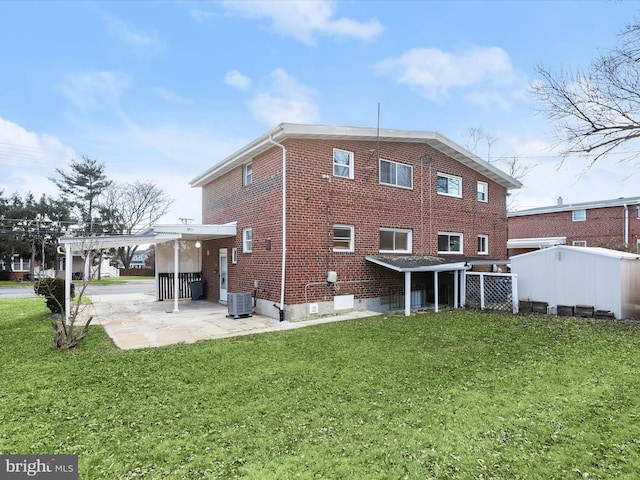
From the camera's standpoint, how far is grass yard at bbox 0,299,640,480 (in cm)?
308

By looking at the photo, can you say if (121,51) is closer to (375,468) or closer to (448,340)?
(448,340)

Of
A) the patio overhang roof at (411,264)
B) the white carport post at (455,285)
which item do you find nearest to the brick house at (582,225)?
the white carport post at (455,285)

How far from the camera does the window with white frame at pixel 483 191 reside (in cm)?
1614

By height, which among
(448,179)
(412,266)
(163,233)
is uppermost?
(448,179)

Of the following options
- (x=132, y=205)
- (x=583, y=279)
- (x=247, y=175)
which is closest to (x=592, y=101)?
(x=583, y=279)

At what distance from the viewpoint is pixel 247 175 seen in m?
13.0

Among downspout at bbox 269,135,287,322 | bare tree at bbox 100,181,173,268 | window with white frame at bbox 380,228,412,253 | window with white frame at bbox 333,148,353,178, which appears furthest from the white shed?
bare tree at bbox 100,181,173,268

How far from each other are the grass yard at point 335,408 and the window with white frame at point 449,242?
7.08 metres

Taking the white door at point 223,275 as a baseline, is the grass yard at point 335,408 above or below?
below

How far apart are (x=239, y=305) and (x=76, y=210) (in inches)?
1407

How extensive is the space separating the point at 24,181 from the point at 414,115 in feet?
138

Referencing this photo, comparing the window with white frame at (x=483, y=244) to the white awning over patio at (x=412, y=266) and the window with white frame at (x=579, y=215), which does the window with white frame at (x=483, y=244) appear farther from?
the window with white frame at (x=579, y=215)

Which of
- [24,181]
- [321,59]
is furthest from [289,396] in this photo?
[24,181]

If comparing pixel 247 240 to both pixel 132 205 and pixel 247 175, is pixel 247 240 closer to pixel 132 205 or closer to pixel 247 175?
pixel 247 175
